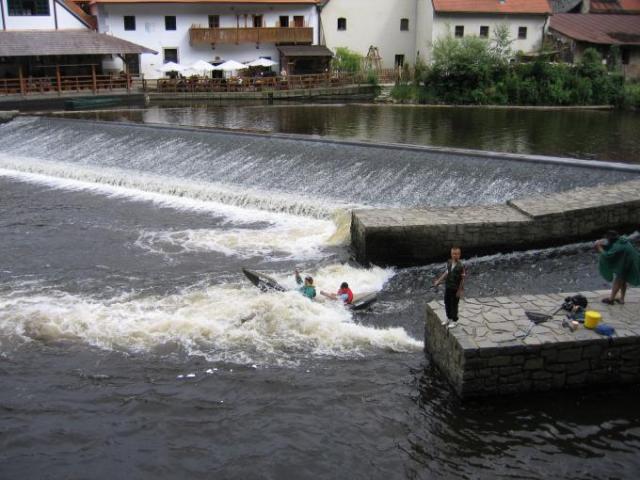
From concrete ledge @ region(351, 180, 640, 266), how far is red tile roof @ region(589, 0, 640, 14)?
43180mm

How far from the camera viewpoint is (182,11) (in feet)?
152

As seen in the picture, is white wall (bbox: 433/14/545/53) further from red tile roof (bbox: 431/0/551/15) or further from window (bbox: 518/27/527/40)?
red tile roof (bbox: 431/0/551/15)

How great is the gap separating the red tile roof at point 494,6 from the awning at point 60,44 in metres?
19.9

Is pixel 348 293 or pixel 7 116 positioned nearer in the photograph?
pixel 348 293

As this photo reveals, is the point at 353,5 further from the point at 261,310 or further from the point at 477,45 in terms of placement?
the point at 261,310

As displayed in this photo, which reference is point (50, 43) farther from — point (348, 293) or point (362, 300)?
point (362, 300)

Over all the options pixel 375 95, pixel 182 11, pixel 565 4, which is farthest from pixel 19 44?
pixel 565 4

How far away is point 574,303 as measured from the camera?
10375 mm

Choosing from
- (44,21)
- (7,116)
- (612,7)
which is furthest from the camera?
(612,7)

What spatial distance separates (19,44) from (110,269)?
96.2ft

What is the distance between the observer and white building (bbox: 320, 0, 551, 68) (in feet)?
154

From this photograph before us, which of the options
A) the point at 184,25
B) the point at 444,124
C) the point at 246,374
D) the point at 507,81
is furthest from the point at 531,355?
the point at 184,25

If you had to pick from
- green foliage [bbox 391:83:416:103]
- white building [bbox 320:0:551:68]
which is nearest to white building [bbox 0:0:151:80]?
white building [bbox 320:0:551:68]

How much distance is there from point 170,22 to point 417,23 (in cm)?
1737
